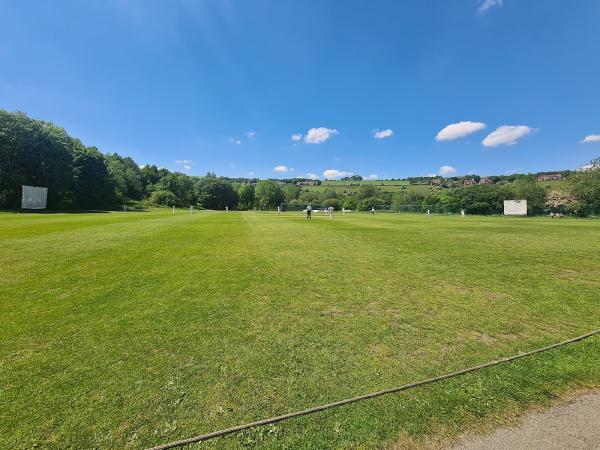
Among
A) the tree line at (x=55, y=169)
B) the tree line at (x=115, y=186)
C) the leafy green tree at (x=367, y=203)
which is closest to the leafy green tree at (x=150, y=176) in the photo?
the tree line at (x=115, y=186)

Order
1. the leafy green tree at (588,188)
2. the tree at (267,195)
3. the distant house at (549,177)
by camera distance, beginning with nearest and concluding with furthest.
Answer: the leafy green tree at (588,188) → the distant house at (549,177) → the tree at (267,195)

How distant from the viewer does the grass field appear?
2.96 metres

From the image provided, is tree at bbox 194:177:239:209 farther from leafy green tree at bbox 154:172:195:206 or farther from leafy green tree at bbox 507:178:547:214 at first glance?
leafy green tree at bbox 507:178:547:214

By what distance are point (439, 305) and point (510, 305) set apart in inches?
59.7

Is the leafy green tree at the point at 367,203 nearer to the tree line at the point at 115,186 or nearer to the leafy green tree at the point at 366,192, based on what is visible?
the tree line at the point at 115,186

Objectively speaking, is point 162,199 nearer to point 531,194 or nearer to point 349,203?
point 349,203

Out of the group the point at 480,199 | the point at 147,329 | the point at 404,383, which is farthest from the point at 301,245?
the point at 480,199

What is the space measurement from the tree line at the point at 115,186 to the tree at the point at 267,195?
3.71 feet

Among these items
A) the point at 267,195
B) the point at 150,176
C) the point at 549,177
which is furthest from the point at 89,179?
the point at 549,177

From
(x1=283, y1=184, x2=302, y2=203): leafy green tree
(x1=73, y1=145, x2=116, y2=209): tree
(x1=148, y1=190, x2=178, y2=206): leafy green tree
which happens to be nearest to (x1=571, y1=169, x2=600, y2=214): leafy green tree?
(x1=283, y1=184, x2=302, y2=203): leafy green tree

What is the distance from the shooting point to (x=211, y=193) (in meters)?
124

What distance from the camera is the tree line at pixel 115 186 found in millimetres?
53562

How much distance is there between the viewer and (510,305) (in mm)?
6270

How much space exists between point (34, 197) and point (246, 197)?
92708 millimetres
